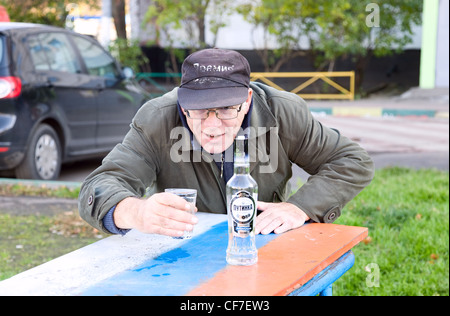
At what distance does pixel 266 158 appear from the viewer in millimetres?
2789

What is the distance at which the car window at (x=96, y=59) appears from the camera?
7.47m

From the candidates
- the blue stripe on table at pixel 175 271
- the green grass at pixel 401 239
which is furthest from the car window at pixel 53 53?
the blue stripe on table at pixel 175 271

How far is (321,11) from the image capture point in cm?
1942

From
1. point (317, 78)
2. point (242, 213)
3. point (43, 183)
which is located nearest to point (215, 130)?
point (242, 213)

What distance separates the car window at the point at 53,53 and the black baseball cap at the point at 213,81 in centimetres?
463

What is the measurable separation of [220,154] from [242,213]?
78 centimetres

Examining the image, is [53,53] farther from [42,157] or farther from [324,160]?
[324,160]

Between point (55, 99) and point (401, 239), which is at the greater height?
point (55, 99)

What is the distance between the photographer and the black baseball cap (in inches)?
93.7

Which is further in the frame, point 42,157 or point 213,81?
point 42,157

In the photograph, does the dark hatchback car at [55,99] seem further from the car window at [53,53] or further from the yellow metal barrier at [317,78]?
the yellow metal barrier at [317,78]

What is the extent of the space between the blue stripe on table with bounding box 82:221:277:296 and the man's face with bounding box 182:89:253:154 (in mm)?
421
